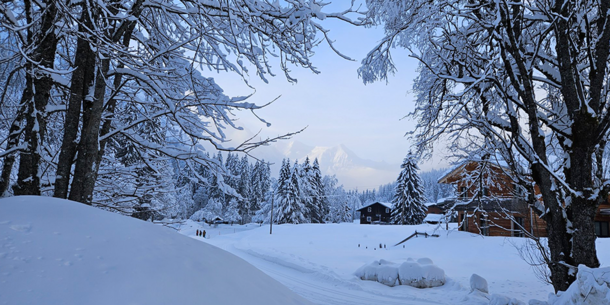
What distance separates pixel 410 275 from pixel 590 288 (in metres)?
8.38

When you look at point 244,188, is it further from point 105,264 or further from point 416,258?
point 105,264

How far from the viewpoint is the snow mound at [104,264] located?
4.66ft

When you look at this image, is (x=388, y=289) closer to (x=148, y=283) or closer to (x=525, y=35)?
(x=525, y=35)

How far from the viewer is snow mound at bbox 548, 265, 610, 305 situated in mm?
2988

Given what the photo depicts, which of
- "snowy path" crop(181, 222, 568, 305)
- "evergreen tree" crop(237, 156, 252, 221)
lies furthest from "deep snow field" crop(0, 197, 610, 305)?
"evergreen tree" crop(237, 156, 252, 221)

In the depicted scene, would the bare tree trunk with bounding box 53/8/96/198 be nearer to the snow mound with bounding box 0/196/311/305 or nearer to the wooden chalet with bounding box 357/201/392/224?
the snow mound with bounding box 0/196/311/305

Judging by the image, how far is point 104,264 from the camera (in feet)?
5.44

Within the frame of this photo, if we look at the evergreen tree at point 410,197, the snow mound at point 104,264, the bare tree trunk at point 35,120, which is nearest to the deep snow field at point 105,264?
the snow mound at point 104,264

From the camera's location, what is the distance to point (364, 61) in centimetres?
709

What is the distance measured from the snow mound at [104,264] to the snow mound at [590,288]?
2.88 meters

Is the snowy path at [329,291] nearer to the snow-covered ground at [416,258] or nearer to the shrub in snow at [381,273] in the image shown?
the snow-covered ground at [416,258]

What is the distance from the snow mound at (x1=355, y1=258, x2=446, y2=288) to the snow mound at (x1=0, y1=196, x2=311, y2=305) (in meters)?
9.63

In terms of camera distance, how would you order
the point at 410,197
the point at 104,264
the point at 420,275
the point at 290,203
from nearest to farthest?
the point at 104,264 < the point at 420,275 < the point at 410,197 < the point at 290,203

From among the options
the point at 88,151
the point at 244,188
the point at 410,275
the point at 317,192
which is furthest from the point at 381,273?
the point at 244,188
